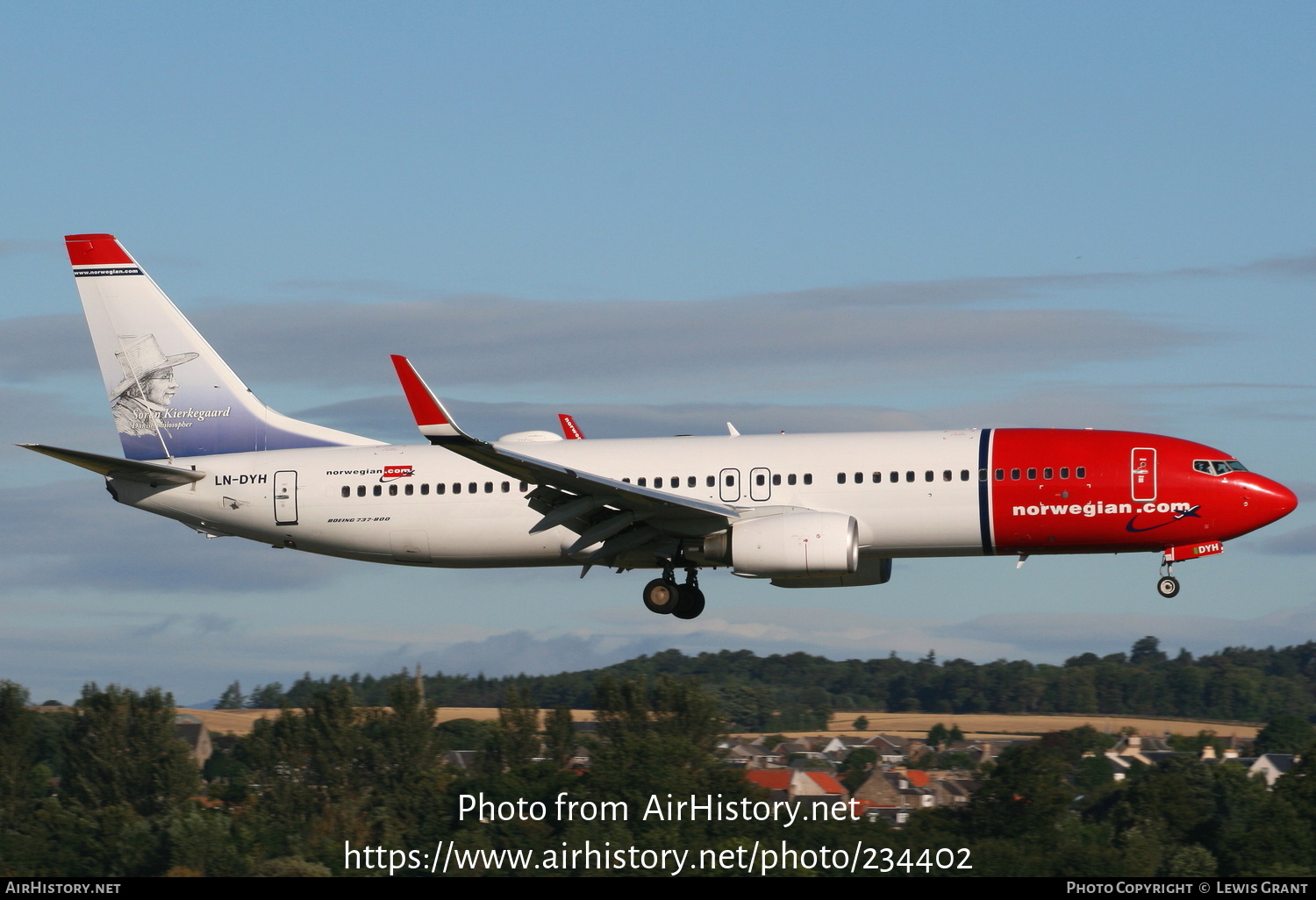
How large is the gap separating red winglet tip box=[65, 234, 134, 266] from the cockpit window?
1213 inches

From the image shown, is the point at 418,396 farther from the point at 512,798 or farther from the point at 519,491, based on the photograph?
the point at 512,798

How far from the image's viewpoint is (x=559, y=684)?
162m

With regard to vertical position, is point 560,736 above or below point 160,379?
below

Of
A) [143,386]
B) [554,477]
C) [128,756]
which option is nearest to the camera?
[554,477]

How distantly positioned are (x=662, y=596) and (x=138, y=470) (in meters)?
14.8

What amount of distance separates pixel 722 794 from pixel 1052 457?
6312 cm

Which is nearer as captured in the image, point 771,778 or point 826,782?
point 771,778

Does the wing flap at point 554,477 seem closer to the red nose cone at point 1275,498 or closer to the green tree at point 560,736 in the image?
the red nose cone at point 1275,498

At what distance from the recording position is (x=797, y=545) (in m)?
39.5

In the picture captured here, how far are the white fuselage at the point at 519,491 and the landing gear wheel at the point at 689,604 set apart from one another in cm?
305

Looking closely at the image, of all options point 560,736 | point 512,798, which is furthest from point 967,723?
point 512,798

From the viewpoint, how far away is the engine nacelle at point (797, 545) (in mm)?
39344

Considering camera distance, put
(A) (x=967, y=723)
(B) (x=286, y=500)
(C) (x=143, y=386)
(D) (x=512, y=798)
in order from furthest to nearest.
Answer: (A) (x=967, y=723) → (D) (x=512, y=798) → (C) (x=143, y=386) → (B) (x=286, y=500)
